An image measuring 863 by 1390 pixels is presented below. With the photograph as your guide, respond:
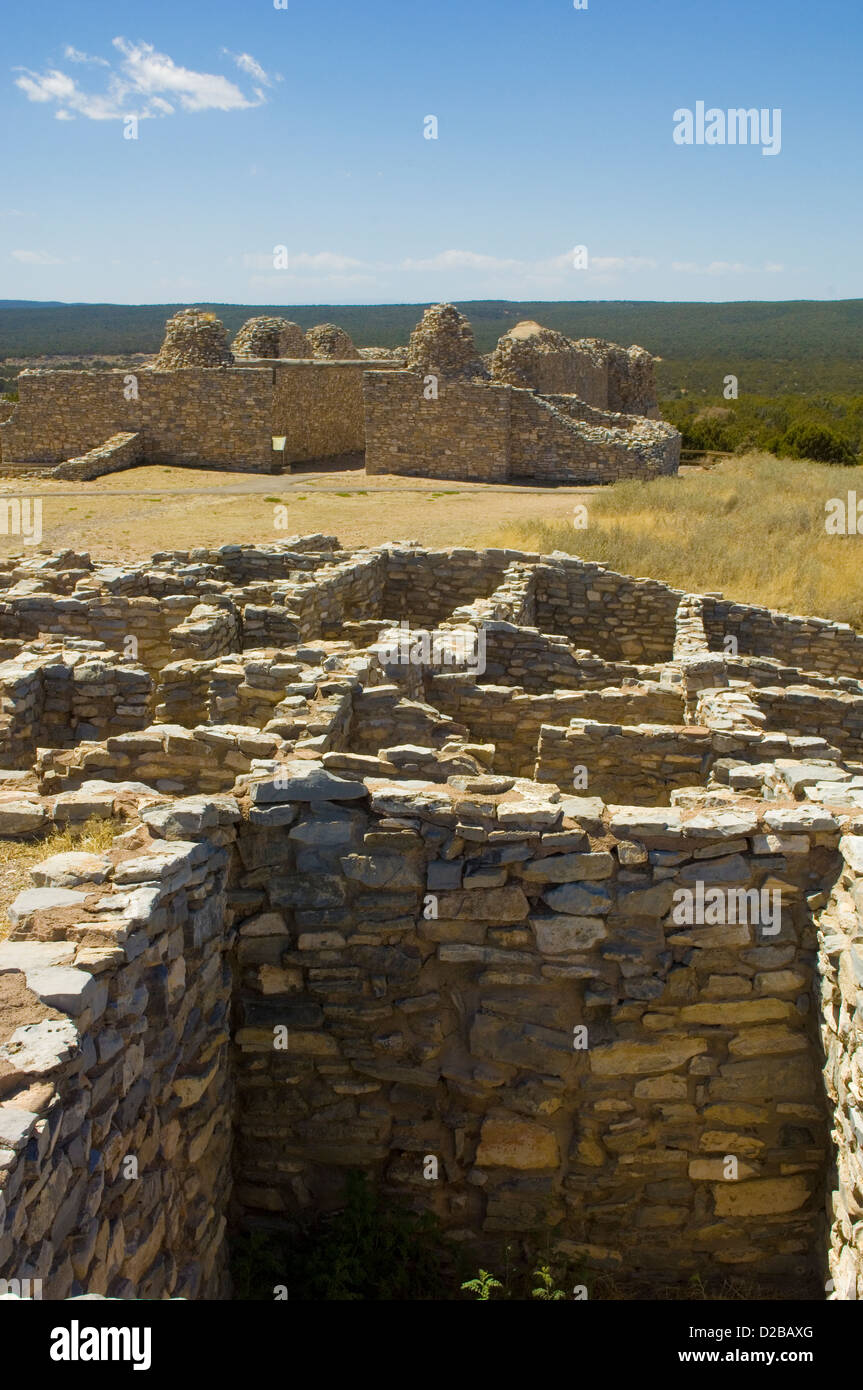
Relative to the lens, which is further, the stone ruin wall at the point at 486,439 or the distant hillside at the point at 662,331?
the distant hillside at the point at 662,331

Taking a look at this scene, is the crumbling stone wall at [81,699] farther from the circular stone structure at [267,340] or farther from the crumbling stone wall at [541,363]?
the circular stone structure at [267,340]

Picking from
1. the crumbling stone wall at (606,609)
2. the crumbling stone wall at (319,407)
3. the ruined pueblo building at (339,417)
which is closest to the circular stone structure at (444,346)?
the ruined pueblo building at (339,417)

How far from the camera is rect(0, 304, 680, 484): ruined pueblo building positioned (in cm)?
2541

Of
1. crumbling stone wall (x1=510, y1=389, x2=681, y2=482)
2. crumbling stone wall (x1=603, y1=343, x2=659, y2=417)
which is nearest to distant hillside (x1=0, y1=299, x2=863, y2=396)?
crumbling stone wall (x1=603, y1=343, x2=659, y2=417)

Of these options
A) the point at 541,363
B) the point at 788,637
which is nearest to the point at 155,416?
the point at 541,363

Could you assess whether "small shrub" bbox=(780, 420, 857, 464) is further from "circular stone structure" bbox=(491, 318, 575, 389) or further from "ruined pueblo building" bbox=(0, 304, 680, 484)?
"circular stone structure" bbox=(491, 318, 575, 389)

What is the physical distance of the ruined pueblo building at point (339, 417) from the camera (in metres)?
25.4

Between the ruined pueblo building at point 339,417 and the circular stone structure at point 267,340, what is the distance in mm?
1985

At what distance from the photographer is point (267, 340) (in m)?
30.4

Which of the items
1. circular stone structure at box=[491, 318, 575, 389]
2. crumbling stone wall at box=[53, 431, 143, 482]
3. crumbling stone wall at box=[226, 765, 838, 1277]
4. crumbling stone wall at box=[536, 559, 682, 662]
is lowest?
crumbling stone wall at box=[226, 765, 838, 1277]

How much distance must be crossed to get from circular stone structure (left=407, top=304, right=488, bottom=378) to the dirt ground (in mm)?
3133

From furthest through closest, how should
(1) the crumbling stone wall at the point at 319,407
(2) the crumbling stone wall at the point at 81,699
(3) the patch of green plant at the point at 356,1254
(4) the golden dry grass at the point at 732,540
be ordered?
(1) the crumbling stone wall at the point at 319,407, (4) the golden dry grass at the point at 732,540, (2) the crumbling stone wall at the point at 81,699, (3) the patch of green plant at the point at 356,1254
